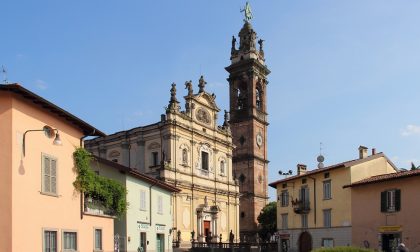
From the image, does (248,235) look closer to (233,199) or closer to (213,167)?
(233,199)

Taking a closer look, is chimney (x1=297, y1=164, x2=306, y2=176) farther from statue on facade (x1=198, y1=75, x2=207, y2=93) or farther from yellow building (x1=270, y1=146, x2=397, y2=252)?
statue on facade (x1=198, y1=75, x2=207, y2=93)

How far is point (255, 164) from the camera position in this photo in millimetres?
72375

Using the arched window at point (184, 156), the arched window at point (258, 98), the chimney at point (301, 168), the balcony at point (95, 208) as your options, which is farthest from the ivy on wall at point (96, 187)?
the arched window at point (258, 98)

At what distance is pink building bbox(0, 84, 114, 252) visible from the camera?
17.3 m

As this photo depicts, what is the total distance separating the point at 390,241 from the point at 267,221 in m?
38.3

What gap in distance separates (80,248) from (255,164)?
52.0 meters

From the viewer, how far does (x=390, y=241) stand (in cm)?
3253

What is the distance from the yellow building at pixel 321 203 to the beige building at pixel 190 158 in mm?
13336

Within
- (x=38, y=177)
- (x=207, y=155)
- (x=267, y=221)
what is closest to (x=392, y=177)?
(x=38, y=177)

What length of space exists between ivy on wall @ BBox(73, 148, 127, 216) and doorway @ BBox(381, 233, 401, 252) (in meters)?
16.1

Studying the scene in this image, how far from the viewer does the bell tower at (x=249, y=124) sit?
72.1 meters

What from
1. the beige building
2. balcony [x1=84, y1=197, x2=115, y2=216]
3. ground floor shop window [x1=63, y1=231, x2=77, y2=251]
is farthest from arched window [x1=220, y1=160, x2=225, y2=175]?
ground floor shop window [x1=63, y1=231, x2=77, y2=251]

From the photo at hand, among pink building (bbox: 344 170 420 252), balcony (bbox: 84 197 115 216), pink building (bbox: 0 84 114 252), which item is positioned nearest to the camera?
pink building (bbox: 0 84 114 252)

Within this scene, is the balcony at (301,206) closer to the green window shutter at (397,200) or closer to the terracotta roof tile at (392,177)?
the terracotta roof tile at (392,177)
